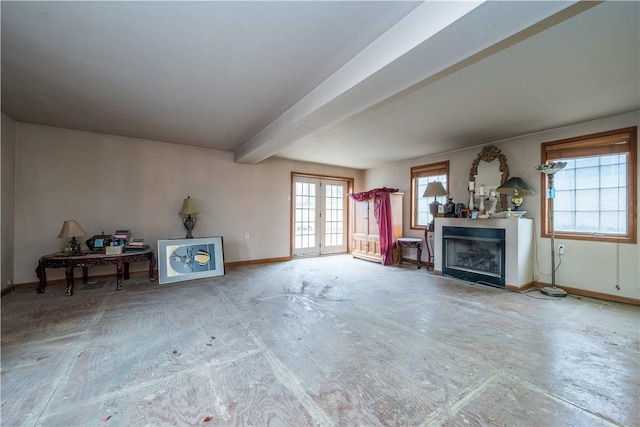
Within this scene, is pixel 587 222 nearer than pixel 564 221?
Yes

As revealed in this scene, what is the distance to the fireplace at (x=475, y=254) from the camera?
13.1 feet

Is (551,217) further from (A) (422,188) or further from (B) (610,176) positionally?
(A) (422,188)

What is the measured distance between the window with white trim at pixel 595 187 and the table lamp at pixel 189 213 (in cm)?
578

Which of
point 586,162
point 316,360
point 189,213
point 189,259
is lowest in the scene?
point 316,360

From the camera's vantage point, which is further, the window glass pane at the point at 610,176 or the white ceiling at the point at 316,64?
the window glass pane at the point at 610,176

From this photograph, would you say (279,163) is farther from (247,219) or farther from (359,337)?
(359,337)

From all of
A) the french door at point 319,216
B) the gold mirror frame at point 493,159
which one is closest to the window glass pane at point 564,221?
the gold mirror frame at point 493,159

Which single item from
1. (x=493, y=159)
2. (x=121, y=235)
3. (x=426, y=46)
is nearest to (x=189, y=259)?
(x=121, y=235)

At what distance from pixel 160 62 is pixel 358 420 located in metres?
3.06

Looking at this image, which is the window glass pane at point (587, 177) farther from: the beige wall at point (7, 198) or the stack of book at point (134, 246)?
the beige wall at point (7, 198)

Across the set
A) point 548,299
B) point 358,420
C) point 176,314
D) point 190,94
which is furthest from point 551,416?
point 190,94

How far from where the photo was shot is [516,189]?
3912 millimetres

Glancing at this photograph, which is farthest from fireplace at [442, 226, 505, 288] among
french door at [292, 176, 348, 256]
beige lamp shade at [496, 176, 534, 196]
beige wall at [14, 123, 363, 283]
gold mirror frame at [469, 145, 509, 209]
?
beige wall at [14, 123, 363, 283]

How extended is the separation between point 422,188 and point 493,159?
5.20 feet
